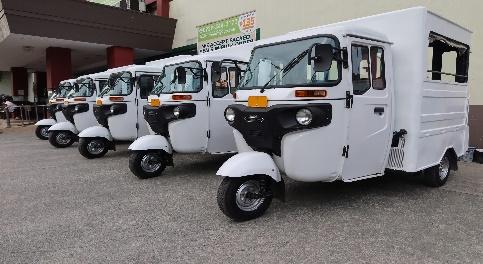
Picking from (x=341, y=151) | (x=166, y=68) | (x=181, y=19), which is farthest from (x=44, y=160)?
(x=181, y=19)

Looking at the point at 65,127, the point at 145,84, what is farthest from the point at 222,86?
the point at 65,127

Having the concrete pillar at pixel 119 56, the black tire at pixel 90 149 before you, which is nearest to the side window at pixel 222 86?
the black tire at pixel 90 149

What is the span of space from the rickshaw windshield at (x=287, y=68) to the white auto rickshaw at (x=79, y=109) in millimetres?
7049

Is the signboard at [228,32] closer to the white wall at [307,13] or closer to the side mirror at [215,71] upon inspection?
the white wall at [307,13]

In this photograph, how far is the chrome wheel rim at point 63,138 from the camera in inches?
470

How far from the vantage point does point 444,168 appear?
6.17 meters

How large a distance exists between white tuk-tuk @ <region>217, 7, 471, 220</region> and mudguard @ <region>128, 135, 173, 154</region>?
2.42 meters

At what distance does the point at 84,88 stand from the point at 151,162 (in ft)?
19.7

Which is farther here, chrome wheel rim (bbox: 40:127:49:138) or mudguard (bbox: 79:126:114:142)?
chrome wheel rim (bbox: 40:127:49:138)

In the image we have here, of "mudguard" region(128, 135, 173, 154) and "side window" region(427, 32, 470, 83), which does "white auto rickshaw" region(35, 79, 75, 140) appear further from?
"side window" region(427, 32, 470, 83)

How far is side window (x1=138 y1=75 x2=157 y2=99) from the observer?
9578 mm

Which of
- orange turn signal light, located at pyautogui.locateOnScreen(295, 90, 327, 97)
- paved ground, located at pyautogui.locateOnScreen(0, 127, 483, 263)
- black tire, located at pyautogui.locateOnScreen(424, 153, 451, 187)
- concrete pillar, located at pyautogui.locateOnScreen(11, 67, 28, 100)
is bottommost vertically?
paved ground, located at pyautogui.locateOnScreen(0, 127, 483, 263)

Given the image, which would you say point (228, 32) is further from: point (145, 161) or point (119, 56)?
point (145, 161)

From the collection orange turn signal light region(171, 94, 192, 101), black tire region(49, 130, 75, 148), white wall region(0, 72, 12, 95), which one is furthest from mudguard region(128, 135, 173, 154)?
white wall region(0, 72, 12, 95)
